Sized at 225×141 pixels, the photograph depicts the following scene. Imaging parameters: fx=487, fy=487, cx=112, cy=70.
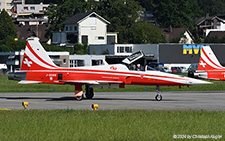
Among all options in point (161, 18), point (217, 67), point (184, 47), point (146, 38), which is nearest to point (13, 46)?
point (146, 38)

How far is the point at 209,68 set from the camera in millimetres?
40625

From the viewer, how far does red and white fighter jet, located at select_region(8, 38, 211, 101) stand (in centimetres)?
2989

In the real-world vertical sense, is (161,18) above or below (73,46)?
above

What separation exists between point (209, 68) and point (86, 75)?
1412cm

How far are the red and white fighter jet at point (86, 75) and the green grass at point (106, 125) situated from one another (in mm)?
8018

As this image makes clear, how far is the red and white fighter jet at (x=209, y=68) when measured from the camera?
39.3 meters

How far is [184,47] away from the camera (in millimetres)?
103625

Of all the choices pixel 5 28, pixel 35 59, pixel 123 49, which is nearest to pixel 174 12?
pixel 5 28

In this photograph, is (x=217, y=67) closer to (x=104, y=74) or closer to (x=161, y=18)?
(x=104, y=74)

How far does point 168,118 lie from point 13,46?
355 ft

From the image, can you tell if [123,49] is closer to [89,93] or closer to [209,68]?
[209,68]

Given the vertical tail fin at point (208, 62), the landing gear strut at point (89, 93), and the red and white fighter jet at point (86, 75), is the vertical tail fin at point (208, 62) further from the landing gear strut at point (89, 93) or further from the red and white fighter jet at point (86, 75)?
the landing gear strut at point (89, 93)

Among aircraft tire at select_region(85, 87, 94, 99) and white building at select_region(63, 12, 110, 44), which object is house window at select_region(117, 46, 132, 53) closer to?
white building at select_region(63, 12, 110, 44)

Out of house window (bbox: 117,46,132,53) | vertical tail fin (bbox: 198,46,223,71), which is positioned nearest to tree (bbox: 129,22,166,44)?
house window (bbox: 117,46,132,53)
